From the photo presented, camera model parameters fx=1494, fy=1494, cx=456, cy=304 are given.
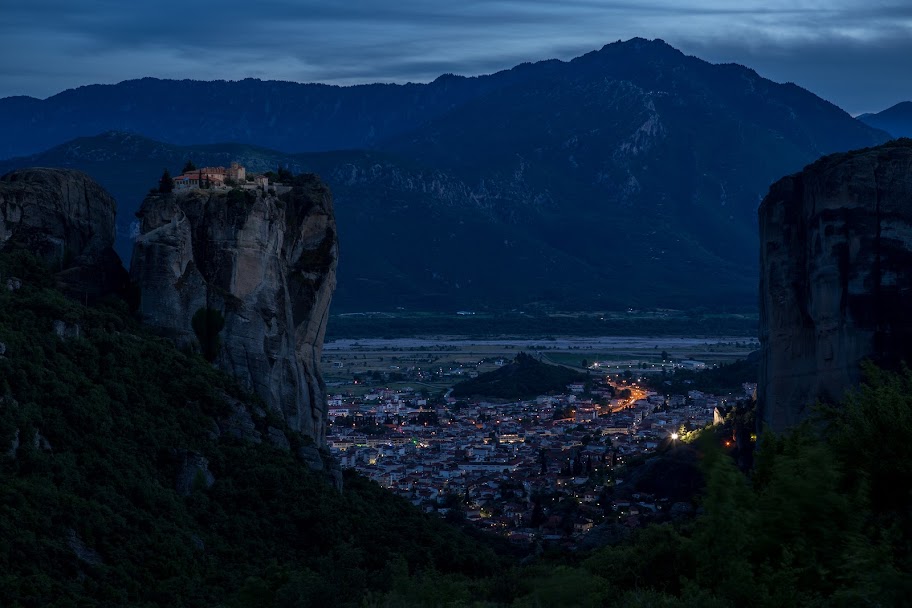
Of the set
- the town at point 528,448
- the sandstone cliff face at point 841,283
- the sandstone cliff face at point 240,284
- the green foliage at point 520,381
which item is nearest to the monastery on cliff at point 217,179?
the sandstone cliff face at point 240,284

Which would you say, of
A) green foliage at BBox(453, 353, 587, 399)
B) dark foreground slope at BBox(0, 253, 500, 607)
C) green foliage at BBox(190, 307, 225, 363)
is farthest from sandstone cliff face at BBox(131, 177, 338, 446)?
green foliage at BBox(453, 353, 587, 399)

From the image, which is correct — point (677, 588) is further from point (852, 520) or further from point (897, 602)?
point (897, 602)

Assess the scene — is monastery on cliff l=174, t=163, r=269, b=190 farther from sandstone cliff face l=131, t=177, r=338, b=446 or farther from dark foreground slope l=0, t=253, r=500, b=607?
dark foreground slope l=0, t=253, r=500, b=607

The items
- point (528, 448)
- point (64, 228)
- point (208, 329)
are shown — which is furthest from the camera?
point (528, 448)

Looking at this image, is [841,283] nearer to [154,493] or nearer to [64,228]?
[154,493]

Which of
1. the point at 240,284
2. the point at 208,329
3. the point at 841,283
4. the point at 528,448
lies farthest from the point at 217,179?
the point at 528,448

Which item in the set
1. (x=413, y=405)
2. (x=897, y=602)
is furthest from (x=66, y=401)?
(x=413, y=405)

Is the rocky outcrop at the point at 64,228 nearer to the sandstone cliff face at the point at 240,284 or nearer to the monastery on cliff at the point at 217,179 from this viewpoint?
the sandstone cliff face at the point at 240,284
